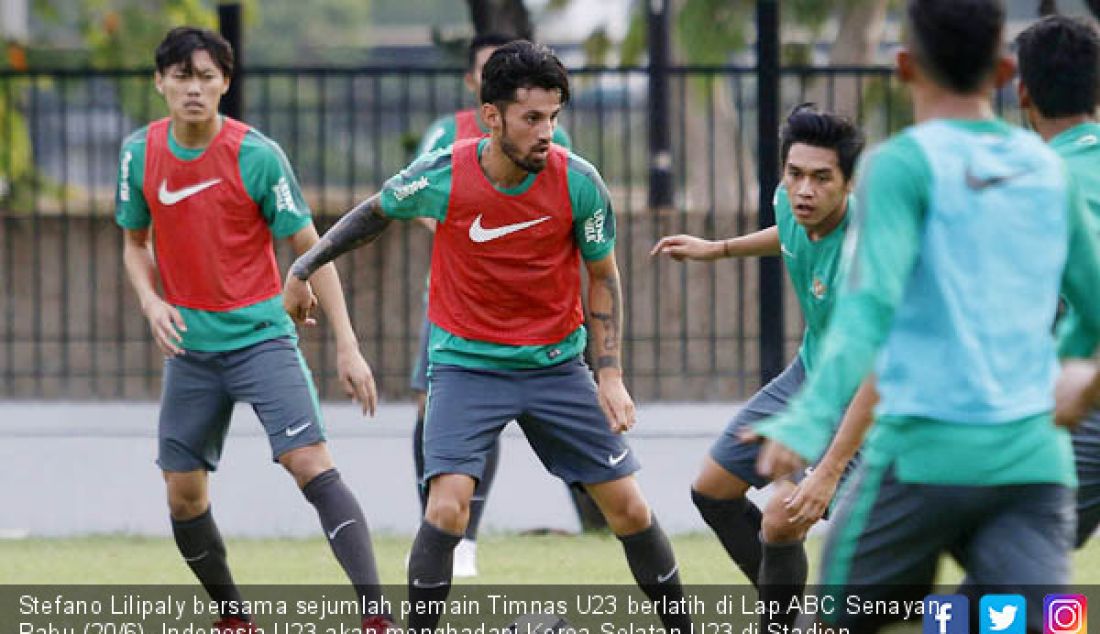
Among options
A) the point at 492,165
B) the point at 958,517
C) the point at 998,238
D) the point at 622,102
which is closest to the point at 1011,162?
the point at 998,238

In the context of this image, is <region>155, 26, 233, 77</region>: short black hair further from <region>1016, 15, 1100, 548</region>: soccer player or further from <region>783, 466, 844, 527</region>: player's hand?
<region>1016, 15, 1100, 548</region>: soccer player

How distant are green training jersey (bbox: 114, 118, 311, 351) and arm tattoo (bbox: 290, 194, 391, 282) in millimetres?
560

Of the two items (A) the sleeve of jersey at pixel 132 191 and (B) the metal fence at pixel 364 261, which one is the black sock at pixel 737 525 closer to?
(A) the sleeve of jersey at pixel 132 191

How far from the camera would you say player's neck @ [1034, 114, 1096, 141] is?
5129 mm

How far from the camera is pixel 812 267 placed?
20.3 ft

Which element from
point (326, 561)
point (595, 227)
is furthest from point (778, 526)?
point (326, 561)

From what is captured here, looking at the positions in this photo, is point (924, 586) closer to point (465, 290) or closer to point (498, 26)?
point (465, 290)

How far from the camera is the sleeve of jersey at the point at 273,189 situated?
695cm

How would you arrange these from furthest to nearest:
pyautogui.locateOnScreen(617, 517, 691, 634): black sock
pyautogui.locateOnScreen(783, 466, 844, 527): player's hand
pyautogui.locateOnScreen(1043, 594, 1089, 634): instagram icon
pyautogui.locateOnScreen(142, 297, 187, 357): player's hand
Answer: pyautogui.locateOnScreen(142, 297, 187, 357): player's hand, pyautogui.locateOnScreen(617, 517, 691, 634): black sock, pyautogui.locateOnScreen(783, 466, 844, 527): player's hand, pyautogui.locateOnScreen(1043, 594, 1089, 634): instagram icon

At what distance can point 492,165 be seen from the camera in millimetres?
6301

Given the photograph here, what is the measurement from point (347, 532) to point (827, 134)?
77.7 inches

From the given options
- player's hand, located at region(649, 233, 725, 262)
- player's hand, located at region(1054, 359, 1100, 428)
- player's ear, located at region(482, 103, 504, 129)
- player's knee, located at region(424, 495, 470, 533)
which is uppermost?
player's ear, located at region(482, 103, 504, 129)

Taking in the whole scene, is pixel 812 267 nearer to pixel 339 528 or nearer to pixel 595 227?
pixel 595 227

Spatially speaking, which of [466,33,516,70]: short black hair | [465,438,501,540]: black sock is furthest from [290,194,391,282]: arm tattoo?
[466,33,516,70]: short black hair
